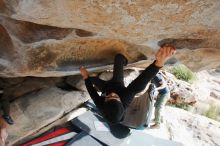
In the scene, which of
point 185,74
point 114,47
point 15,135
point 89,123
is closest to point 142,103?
point 89,123

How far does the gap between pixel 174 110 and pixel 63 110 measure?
334 cm

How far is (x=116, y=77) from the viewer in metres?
3.54

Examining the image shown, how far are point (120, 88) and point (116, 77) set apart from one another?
0.14m

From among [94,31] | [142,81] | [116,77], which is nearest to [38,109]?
[116,77]

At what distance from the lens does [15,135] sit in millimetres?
4195

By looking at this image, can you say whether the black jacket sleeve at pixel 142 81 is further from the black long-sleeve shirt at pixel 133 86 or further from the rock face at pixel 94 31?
the rock face at pixel 94 31

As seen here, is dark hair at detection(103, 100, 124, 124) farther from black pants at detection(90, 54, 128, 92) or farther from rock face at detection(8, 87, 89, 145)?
rock face at detection(8, 87, 89, 145)

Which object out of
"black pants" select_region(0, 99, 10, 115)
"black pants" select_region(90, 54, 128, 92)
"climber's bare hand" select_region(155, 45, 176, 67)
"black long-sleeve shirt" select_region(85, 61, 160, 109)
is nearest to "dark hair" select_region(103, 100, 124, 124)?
"black long-sleeve shirt" select_region(85, 61, 160, 109)

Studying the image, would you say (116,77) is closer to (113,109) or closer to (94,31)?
(113,109)

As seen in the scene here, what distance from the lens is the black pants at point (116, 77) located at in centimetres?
353

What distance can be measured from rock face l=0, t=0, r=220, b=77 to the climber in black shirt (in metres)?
0.15

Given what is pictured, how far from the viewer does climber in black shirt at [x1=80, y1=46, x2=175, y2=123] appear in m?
3.24

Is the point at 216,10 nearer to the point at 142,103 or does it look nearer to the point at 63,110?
the point at 142,103

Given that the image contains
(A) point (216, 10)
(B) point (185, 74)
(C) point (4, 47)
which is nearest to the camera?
(A) point (216, 10)
